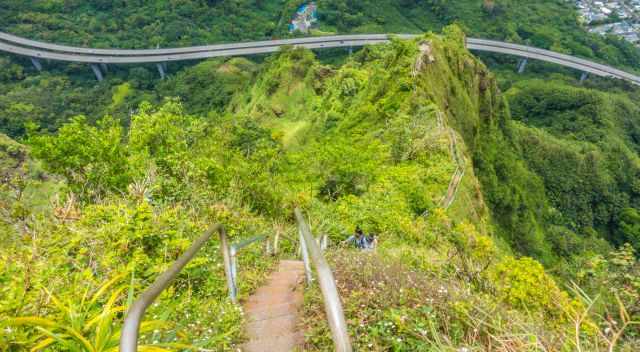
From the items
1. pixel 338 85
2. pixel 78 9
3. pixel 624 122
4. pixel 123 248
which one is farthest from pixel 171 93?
pixel 624 122

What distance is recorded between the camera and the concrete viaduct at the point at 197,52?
79.2 meters

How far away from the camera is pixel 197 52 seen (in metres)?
79.7

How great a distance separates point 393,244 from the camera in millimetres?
11914

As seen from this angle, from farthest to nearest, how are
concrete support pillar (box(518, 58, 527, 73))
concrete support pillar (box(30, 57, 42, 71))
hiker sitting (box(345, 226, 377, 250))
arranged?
1. concrete support pillar (box(518, 58, 527, 73))
2. concrete support pillar (box(30, 57, 42, 71))
3. hiker sitting (box(345, 226, 377, 250))

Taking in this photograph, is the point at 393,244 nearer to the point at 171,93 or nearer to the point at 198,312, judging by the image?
the point at 198,312

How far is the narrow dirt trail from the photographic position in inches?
165

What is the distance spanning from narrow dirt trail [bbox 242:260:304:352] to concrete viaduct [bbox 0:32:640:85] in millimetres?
77530

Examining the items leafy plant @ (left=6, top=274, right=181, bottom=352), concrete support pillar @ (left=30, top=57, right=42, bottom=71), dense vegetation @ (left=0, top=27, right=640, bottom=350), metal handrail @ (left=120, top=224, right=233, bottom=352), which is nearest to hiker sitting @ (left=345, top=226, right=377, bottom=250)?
dense vegetation @ (left=0, top=27, right=640, bottom=350)

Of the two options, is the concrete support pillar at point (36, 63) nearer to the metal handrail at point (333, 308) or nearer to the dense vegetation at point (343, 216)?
the dense vegetation at point (343, 216)

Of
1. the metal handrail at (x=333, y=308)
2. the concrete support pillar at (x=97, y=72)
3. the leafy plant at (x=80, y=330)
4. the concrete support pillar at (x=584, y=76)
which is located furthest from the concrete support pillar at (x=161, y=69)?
the concrete support pillar at (x=584, y=76)

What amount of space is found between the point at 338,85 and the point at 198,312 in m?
37.2

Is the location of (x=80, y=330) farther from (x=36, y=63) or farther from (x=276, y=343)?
(x=36, y=63)

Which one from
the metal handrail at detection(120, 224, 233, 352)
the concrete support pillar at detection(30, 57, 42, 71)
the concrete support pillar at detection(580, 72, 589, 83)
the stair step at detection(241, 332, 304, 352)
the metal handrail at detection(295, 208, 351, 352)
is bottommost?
the concrete support pillar at detection(580, 72, 589, 83)

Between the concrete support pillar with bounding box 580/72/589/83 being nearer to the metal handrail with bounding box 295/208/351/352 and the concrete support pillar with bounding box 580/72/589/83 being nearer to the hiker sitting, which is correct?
the hiker sitting
